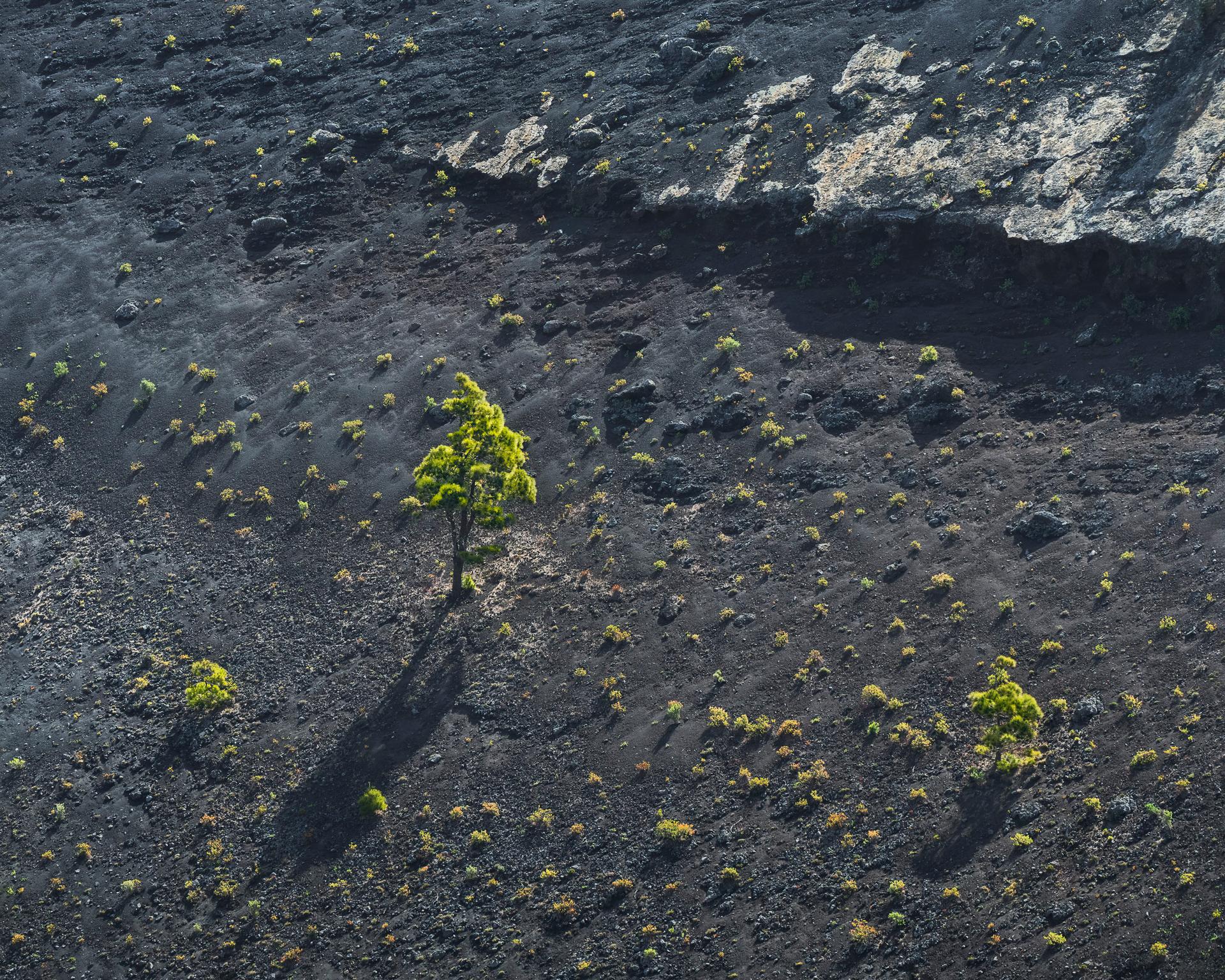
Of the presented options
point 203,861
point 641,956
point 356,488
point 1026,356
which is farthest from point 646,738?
point 1026,356

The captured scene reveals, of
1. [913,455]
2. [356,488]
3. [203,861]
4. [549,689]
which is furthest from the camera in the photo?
[356,488]

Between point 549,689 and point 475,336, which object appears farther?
point 475,336

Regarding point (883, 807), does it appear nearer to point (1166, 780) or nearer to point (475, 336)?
point (1166, 780)

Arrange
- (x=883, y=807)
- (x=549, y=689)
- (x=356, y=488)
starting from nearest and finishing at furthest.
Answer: (x=883, y=807)
(x=549, y=689)
(x=356, y=488)

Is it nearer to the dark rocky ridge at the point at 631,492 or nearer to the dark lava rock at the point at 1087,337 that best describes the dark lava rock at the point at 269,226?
the dark rocky ridge at the point at 631,492

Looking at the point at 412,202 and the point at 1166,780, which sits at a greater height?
the point at 412,202

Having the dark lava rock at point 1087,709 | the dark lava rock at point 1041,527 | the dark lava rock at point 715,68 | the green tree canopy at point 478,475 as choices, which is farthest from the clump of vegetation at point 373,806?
the dark lava rock at point 715,68

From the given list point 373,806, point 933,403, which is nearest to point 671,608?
point 373,806

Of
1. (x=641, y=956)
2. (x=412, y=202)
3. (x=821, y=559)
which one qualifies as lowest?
(x=641, y=956)
